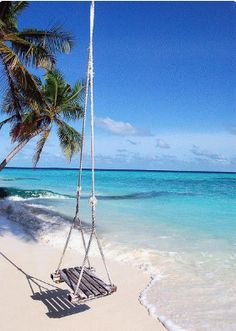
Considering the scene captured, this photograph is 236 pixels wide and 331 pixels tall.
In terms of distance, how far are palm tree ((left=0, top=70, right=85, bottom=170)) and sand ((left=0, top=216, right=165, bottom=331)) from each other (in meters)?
5.09

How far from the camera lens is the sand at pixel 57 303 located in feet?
14.8

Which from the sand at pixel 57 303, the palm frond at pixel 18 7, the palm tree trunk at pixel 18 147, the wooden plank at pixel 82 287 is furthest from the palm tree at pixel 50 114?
the wooden plank at pixel 82 287

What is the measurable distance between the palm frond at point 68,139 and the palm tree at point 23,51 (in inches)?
117

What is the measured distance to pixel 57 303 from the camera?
16.7 feet

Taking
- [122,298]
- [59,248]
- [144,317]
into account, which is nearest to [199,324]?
[144,317]

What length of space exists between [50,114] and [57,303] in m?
7.94

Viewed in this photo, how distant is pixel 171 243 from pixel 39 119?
6.22 metres

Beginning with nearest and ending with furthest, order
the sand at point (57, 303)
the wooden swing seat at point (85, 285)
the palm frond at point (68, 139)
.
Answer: the wooden swing seat at point (85, 285) < the sand at point (57, 303) < the palm frond at point (68, 139)

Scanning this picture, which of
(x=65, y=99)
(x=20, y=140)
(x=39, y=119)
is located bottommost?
(x=20, y=140)

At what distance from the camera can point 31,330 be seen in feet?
14.2

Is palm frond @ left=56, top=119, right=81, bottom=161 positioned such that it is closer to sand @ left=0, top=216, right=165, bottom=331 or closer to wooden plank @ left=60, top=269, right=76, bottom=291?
sand @ left=0, top=216, right=165, bottom=331

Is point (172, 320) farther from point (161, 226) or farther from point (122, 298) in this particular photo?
point (161, 226)

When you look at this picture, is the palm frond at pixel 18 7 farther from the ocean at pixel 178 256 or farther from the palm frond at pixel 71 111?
the ocean at pixel 178 256

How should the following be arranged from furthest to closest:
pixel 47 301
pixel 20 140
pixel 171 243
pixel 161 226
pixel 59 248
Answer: pixel 161 226 → pixel 20 140 → pixel 171 243 → pixel 59 248 → pixel 47 301
